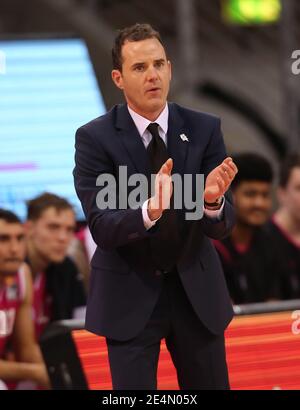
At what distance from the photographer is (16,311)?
504cm

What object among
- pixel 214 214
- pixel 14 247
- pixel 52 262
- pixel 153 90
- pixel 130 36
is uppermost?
pixel 130 36

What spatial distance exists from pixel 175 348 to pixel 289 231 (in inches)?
109

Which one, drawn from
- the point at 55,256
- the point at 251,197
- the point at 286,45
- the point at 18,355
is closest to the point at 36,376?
the point at 18,355

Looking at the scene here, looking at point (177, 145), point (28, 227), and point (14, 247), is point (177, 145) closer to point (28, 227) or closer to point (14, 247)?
point (14, 247)

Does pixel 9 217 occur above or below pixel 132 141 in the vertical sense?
below

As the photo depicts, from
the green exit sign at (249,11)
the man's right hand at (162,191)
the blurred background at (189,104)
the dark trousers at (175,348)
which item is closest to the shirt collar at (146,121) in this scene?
the man's right hand at (162,191)

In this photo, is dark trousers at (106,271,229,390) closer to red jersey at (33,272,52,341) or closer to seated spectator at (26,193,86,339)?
seated spectator at (26,193,86,339)

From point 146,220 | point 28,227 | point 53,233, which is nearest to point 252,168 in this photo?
point 53,233

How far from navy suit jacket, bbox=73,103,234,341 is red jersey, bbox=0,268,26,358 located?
2243 millimetres

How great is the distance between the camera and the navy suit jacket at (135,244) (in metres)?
2.73

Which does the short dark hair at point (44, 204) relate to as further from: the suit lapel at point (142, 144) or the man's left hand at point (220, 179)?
the man's left hand at point (220, 179)

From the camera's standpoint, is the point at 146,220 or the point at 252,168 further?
the point at 252,168

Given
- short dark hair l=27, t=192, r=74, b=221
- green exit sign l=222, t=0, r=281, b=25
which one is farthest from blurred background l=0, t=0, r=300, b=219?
short dark hair l=27, t=192, r=74, b=221

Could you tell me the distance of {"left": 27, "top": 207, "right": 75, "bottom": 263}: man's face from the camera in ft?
17.2
